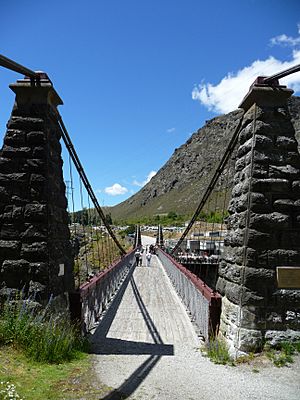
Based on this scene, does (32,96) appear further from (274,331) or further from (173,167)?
(173,167)

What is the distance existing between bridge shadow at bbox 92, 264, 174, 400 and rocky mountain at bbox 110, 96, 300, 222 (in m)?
121

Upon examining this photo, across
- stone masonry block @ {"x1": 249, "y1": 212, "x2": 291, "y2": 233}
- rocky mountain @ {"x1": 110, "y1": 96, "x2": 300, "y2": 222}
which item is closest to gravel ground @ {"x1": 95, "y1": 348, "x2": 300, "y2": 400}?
stone masonry block @ {"x1": 249, "y1": 212, "x2": 291, "y2": 233}

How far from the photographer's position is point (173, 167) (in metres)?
178

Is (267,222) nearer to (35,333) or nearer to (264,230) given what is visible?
(264,230)

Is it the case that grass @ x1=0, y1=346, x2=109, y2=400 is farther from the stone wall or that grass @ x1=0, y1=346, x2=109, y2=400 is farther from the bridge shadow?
the stone wall

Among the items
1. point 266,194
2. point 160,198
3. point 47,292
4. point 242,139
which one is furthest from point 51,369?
point 160,198

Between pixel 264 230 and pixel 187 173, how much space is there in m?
160

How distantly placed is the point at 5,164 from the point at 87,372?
3.44 meters

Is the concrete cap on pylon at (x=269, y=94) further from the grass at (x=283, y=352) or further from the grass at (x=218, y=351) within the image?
the grass at (x=218, y=351)

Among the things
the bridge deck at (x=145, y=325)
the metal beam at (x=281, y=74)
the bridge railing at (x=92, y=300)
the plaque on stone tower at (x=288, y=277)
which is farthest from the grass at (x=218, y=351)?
the metal beam at (x=281, y=74)

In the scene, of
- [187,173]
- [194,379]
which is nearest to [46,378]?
[194,379]

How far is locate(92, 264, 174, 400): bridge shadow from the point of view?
15.8 ft

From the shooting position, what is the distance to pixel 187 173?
165m

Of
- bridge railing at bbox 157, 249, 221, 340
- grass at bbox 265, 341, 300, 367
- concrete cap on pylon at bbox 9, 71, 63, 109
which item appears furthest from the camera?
bridge railing at bbox 157, 249, 221, 340
